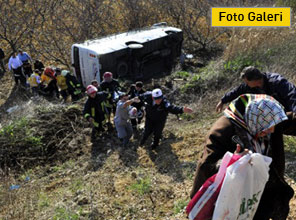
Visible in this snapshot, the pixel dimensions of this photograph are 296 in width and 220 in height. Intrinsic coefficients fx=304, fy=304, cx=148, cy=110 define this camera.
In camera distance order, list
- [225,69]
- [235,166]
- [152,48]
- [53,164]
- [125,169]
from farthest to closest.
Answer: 1. [152,48]
2. [225,69]
3. [53,164]
4. [125,169]
5. [235,166]

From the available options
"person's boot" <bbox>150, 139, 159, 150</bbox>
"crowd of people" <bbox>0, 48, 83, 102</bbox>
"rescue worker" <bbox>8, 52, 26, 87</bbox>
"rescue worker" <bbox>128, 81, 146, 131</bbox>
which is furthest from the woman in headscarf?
"rescue worker" <bbox>8, 52, 26, 87</bbox>

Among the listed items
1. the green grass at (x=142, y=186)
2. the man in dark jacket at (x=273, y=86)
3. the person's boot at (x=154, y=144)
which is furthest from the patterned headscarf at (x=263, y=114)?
the person's boot at (x=154, y=144)

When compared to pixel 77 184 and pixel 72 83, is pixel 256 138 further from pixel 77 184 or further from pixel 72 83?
pixel 72 83

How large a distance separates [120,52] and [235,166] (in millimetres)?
7190

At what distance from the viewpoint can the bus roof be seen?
28.5 feet

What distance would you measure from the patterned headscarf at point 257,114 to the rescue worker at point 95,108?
15.0 ft

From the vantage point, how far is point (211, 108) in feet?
22.9

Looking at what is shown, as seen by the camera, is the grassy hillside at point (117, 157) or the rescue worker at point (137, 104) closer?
the grassy hillside at point (117, 157)

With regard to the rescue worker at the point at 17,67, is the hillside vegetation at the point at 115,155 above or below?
below

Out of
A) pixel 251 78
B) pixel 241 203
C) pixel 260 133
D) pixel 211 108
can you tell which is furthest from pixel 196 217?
pixel 211 108

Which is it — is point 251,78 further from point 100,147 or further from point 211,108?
point 100,147

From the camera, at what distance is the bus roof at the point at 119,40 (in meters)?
8.69

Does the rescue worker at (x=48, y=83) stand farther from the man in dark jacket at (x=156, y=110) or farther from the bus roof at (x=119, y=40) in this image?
the man in dark jacket at (x=156, y=110)

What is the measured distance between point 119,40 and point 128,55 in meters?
0.68
